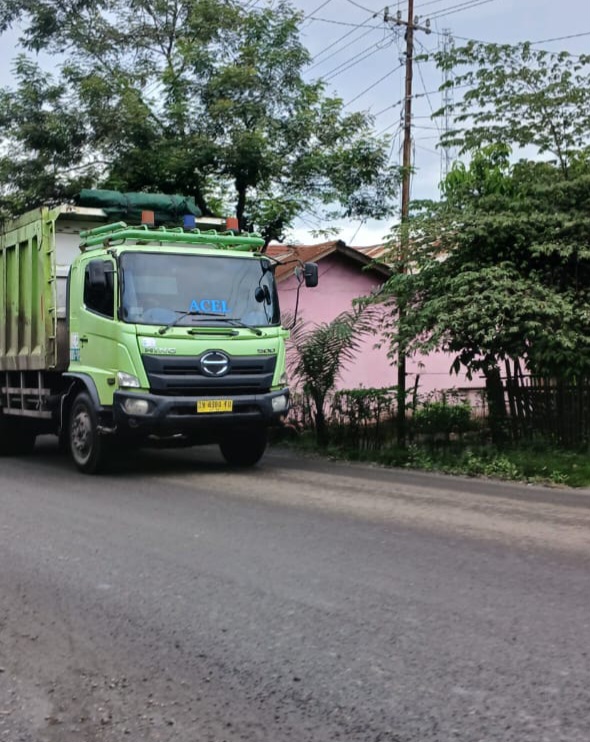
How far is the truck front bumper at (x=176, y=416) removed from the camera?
1002cm

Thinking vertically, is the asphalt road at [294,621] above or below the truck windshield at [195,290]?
below

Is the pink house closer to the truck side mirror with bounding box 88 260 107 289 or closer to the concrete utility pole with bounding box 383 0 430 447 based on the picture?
the concrete utility pole with bounding box 383 0 430 447

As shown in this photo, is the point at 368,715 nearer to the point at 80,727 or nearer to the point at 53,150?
the point at 80,727

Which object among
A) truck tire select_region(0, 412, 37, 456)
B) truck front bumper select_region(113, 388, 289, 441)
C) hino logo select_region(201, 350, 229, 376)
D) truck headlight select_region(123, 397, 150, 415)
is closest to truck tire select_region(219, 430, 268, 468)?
truck front bumper select_region(113, 388, 289, 441)

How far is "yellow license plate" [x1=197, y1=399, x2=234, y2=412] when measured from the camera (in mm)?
10219

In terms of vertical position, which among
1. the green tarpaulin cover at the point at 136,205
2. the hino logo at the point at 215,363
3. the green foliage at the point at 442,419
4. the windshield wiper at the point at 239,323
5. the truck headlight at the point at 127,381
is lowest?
the green foliage at the point at 442,419

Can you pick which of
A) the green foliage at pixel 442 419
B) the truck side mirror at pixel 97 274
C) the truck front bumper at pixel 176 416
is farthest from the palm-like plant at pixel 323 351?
the truck side mirror at pixel 97 274

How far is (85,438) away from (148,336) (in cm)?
165

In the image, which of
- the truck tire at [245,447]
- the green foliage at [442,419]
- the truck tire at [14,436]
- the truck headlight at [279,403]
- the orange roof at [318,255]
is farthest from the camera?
the orange roof at [318,255]

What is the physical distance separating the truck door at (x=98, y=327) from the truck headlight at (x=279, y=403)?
1.92m

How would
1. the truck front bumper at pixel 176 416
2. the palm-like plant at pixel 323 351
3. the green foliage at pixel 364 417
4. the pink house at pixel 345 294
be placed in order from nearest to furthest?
the truck front bumper at pixel 176 416, the green foliage at pixel 364 417, the palm-like plant at pixel 323 351, the pink house at pixel 345 294

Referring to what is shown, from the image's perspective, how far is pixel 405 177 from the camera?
1523cm

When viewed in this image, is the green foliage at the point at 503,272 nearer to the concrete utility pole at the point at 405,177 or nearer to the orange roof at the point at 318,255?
A: the concrete utility pole at the point at 405,177

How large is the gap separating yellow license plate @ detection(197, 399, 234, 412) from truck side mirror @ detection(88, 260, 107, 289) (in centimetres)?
178
